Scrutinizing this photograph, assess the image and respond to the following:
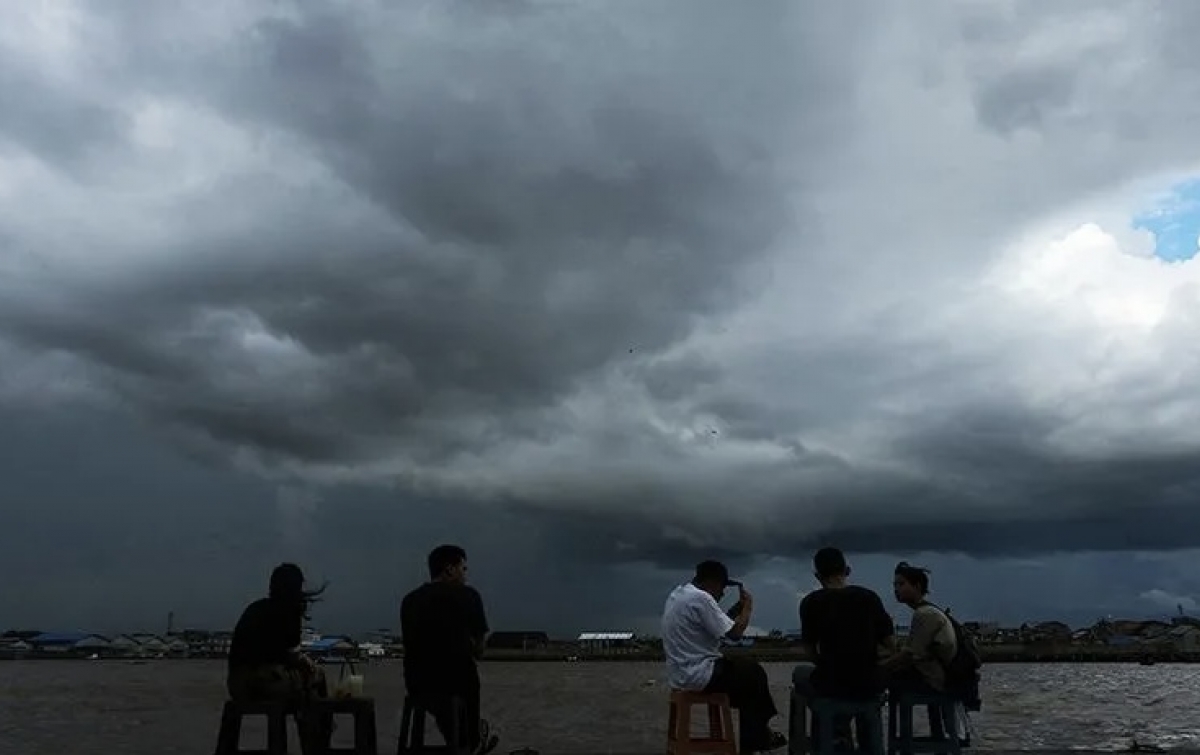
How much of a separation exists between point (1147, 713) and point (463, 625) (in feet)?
97.6

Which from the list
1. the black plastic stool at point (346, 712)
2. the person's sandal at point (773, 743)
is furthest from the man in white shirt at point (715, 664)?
the black plastic stool at point (346, 712)

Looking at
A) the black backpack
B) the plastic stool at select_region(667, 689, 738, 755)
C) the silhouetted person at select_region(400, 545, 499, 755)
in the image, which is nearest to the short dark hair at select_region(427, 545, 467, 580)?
the silhouetted person at select_region(400, 545, 499, 755)

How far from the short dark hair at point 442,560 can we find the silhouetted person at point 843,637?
264 centimetres

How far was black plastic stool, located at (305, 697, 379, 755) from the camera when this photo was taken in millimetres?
7773

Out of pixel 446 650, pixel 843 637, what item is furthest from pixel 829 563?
pixel 446 650

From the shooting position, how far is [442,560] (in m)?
8.23

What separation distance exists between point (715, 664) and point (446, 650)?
1.95 meters

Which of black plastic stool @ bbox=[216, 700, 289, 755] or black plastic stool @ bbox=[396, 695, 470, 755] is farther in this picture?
black plastic stool @ bbox=[396, 695, 470, 755]

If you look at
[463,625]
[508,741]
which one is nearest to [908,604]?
[463,625]

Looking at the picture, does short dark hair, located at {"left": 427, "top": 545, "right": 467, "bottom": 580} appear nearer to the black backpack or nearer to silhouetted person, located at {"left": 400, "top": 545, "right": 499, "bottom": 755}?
silhouetted person, located at {"left": 400, "top": 545, "right": 499, "bottom": 755}

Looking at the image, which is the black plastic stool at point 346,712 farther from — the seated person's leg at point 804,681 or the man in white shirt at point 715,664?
the seated person's leg at point 804,681

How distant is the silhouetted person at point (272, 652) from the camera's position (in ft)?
25.5

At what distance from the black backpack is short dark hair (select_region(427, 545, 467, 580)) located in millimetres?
3764

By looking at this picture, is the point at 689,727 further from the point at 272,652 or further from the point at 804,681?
the point at 272,652
